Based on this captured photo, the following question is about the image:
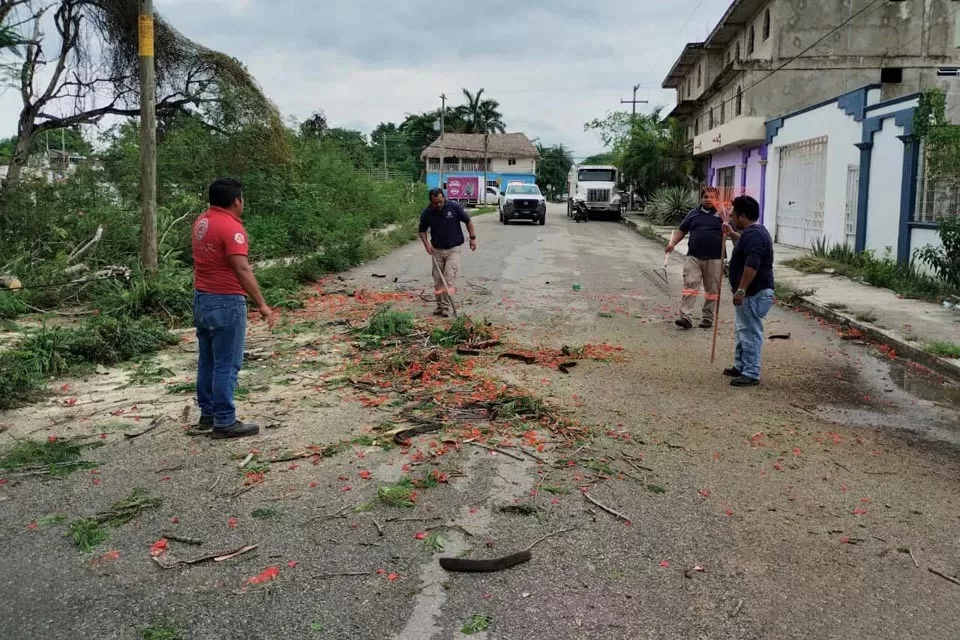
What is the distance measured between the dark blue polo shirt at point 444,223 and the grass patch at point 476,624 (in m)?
8.19

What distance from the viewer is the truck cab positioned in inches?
1565

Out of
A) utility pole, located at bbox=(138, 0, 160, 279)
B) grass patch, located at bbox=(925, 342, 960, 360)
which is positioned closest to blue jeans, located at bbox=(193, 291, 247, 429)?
utility pole, located at bbox=(138, 0, 160, 279)

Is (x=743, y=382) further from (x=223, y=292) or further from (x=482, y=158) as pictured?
(x=482, y=158)

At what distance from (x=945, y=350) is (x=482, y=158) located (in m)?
73.3

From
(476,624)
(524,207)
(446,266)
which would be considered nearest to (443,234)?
(446,266)

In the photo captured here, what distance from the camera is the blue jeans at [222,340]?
18.2 ft

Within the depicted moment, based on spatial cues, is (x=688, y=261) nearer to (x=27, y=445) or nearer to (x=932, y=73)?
(x=27, y=445)

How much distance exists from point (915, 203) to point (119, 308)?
1346cm

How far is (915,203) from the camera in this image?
14750 millimetres

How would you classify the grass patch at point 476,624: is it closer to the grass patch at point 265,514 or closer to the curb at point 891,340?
the grass patch at point 265,514

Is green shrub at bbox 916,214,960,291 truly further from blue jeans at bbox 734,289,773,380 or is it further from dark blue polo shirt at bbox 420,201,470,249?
dark blue polo shirt at bbox 420,201,470,249

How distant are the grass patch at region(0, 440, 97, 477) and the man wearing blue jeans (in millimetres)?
5379

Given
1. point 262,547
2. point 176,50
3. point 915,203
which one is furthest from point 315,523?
point 176,50

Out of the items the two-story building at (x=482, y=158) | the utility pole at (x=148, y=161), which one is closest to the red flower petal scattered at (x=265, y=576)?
the utility pole at (x=148, y=161)
